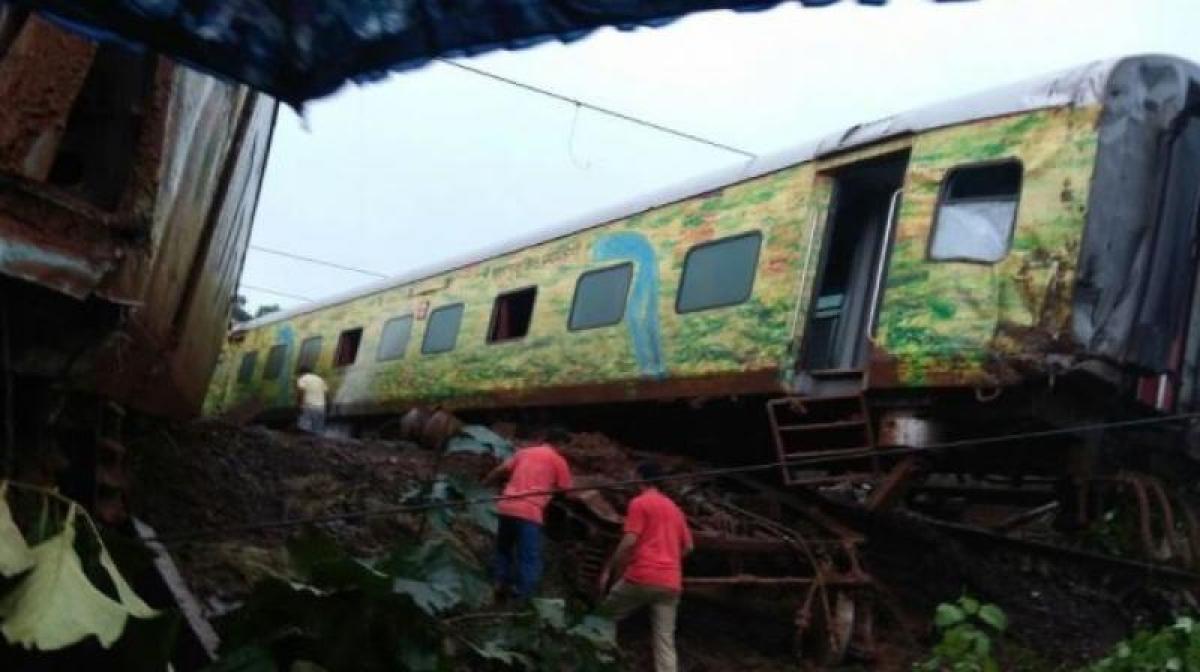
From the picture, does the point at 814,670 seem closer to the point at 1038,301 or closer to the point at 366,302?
the point at 1038,301

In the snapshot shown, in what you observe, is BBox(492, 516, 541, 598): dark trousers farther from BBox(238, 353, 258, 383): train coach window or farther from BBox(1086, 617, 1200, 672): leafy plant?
BBox(238, 353, 258, 383): train coach window

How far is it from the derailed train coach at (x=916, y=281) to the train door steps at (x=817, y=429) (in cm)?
2

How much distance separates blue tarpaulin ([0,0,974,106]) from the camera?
2.56 metres

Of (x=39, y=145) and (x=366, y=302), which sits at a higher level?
(x=366, y=302)

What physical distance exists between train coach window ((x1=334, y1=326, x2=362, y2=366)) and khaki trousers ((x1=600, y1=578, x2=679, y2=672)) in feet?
29.8

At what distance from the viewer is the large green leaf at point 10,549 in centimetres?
253

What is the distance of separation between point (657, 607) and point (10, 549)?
171 inches

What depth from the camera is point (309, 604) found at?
3.43 m

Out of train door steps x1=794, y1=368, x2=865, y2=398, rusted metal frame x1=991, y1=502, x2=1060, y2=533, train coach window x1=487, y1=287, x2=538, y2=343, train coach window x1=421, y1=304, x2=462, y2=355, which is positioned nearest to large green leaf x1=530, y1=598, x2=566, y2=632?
train door steps x1=794, y1=368, x2=865, y2=398

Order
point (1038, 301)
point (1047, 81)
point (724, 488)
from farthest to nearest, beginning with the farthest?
point (724, 488) < point (1047, 81) < point (1038, 301)

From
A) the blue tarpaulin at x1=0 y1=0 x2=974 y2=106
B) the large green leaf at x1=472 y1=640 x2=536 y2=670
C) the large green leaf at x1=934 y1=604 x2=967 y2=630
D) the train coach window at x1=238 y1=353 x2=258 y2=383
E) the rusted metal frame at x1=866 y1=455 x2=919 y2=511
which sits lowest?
the large green leaf at x1=472 y1=640 x2=536 y2=670

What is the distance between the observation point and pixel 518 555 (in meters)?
6.75

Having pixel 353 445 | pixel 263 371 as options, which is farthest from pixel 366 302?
pixel 353 445

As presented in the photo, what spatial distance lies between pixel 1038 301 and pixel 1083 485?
1.25 m
